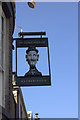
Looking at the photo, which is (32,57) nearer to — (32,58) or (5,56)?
(32,58)

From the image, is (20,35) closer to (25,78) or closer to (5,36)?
(5,36)

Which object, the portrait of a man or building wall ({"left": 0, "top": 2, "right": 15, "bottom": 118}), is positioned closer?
building wall ({"left": 0, "top": 2, "right": 15, "bottom": 118})

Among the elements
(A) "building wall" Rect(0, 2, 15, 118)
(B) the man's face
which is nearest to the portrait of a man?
(B) the man's face

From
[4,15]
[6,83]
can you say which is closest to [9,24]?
[4,15]

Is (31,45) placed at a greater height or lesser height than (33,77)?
greater

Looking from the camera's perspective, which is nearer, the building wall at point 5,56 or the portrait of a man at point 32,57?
the building wall at point 5,56

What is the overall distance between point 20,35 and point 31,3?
4.03 ft

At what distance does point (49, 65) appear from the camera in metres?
13.1

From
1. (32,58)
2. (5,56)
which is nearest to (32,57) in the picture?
(32,58)

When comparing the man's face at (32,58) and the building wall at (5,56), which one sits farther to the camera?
the man's face at (32,58)

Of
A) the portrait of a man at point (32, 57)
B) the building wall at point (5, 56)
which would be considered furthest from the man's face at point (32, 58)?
the building wall at point (5, 56)

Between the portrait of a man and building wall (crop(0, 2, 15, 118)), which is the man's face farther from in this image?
building wall (crop(0, 2, 15, 118))

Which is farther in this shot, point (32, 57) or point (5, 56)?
point (5, 56)

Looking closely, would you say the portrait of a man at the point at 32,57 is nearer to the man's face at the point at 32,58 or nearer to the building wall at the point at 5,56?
the man's face at the point at 32,58
